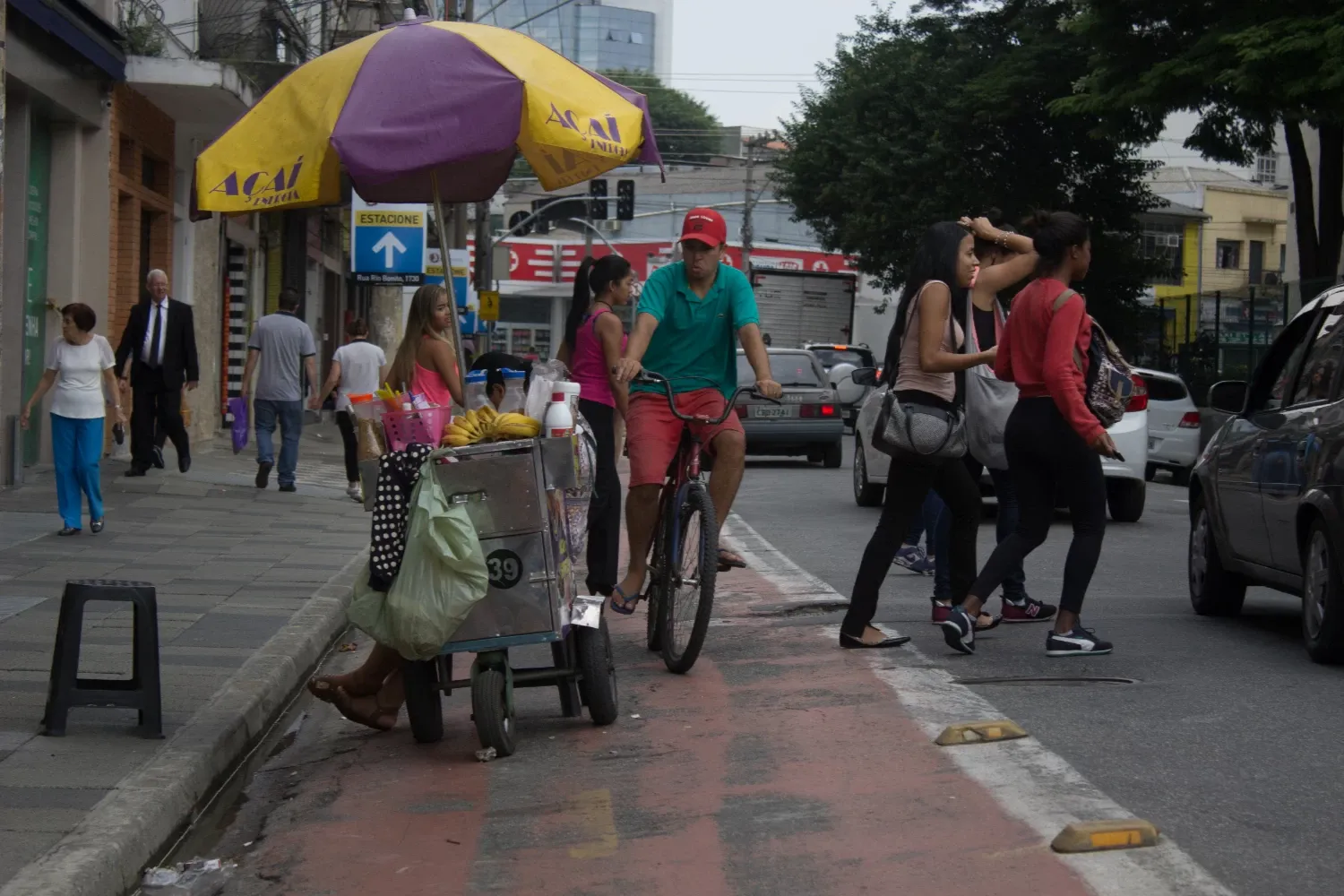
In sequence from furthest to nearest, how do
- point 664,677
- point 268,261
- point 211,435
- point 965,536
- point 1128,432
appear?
point 268,261, point 211,435, point 1128,432, point 965,536, point 664,677

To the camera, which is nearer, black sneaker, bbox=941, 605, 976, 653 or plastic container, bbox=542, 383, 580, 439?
plastic container, bbox=542, 383, 580, 439

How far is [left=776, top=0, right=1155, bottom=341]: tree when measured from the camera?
1351 inches

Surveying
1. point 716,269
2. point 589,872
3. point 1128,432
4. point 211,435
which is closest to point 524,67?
point 716,269

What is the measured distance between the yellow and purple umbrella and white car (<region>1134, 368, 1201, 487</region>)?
17205 mm

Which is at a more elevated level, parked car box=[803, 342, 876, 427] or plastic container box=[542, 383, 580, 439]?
parked car box=[803, 342, 876, 427]

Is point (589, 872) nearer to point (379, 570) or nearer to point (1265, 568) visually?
point (379, 570)

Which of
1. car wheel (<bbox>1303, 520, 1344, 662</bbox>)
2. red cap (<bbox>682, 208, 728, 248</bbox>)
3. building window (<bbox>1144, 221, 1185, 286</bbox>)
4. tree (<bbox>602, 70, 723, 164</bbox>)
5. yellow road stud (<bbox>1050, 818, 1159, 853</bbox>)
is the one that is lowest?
yellow road stud (<bbox>1050, 818, 1159, 853</bbox>)

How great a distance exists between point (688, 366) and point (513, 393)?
1.34 m

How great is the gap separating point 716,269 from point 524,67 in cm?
131

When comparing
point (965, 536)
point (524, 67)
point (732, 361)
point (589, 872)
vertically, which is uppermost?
point (524, 67)

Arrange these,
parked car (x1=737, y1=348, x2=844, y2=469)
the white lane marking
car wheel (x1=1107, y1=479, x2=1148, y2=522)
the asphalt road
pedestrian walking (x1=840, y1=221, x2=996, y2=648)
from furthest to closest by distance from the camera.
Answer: parked car (x1=737, y1=348, x2=844, y2=469) → car wheel (x1=1107, y1=479, x2=1148, y2=522) → pedestrian walking (x1=840, y1=221, x2=996, y2=648) → the asphalt road → the white lane marking

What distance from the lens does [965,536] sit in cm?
798

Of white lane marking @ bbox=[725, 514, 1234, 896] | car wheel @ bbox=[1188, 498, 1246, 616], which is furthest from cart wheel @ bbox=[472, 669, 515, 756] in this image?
car wheel @ bbox=[1188, 498, 1246, 616]

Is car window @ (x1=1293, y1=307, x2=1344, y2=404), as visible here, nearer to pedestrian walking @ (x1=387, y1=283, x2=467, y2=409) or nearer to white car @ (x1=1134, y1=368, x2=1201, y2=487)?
pedestrian walking @ (x1=387, y1=283, x2=467, y2=409)
